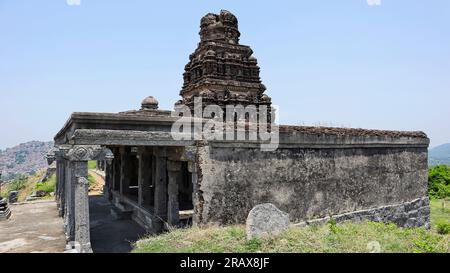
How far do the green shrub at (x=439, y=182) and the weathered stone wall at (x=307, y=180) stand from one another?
10958mm

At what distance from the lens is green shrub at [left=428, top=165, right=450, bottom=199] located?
84.4 ft

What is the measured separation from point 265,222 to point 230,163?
232 centimetres

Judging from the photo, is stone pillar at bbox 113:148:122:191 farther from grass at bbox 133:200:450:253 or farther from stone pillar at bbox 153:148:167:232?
grass at bbox 133:200:450:253

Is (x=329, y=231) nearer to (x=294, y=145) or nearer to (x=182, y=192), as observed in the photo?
(x=294, y=145)

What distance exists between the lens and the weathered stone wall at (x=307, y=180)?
1008 centimetres

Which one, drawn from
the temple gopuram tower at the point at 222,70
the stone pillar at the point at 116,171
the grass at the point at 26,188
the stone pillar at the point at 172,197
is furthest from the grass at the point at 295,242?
the grass at the point at 26,188

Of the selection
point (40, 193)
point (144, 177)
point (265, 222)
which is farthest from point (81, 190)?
point (40, 193)

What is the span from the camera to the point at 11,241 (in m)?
11.2

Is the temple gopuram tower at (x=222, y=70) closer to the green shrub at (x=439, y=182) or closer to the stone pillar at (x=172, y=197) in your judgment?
the stone pillar at (x=172, y=197)

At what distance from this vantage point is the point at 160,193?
39.3 ft

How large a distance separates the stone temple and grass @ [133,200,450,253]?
41.1 inches

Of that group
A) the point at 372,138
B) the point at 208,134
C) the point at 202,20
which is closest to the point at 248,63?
the point at 202,20

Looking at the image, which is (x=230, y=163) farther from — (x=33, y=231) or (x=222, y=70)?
(x=222, y=70)

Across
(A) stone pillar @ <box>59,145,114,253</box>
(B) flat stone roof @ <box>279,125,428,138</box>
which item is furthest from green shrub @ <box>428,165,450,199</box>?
(A) stone pillar @ <box>59,145,114,253</box>
